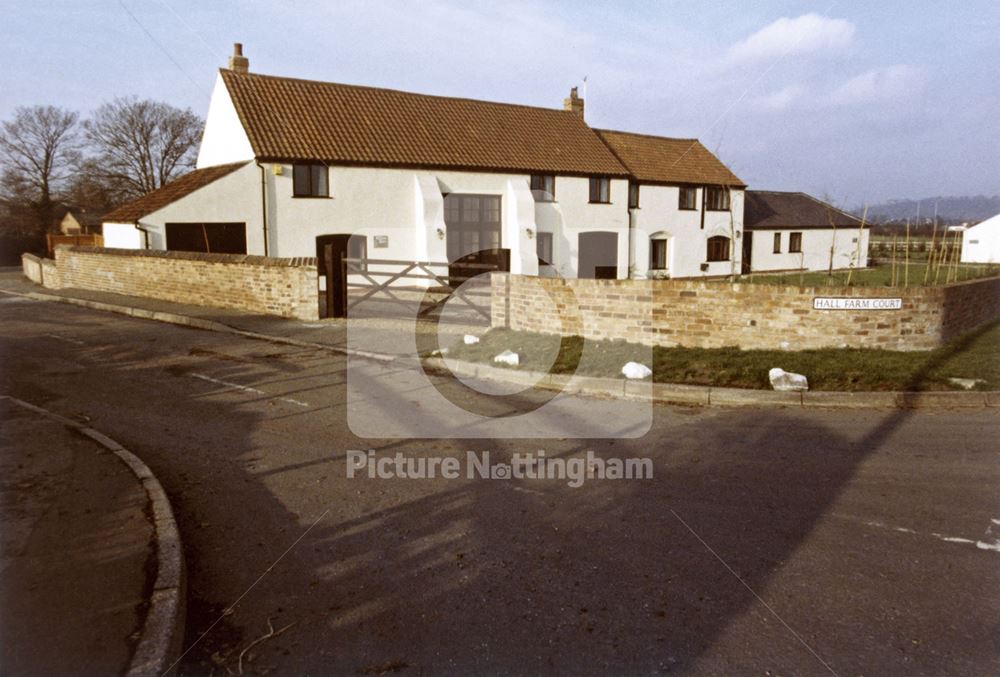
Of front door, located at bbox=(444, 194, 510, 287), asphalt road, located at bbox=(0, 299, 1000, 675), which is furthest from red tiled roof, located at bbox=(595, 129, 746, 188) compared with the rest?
asphalt road, located at bbox=(0, 299, 1000, 675)

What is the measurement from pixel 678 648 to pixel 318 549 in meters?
2.42

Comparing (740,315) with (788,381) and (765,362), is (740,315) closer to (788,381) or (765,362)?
(765,362)

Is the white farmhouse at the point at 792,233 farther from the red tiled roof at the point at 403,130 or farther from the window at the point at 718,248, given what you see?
the red tiled roof at the point at 403,130

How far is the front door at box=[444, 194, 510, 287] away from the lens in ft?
86.9

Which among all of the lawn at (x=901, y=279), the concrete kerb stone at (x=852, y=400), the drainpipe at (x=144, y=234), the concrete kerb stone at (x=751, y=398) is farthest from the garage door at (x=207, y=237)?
the concrete kerb stone at (x=852, y=400)

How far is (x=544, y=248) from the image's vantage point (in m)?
28.8

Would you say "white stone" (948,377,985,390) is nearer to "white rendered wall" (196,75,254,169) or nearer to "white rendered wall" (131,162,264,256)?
"white rendered wall" (131,162,264,256)

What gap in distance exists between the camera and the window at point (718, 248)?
35.6 metres

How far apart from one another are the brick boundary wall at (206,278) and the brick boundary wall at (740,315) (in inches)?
258

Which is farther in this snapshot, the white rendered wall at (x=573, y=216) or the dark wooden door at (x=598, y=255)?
the dark wooden door at (x=598, y=255)

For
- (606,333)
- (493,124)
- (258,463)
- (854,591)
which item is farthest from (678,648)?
(493,124)

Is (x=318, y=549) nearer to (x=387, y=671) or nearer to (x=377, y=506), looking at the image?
(x=377, y=506)

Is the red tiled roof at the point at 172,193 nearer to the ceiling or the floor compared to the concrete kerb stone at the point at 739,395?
nearer to the ceiling

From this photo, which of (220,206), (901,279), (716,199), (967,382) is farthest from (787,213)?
(967,382)
